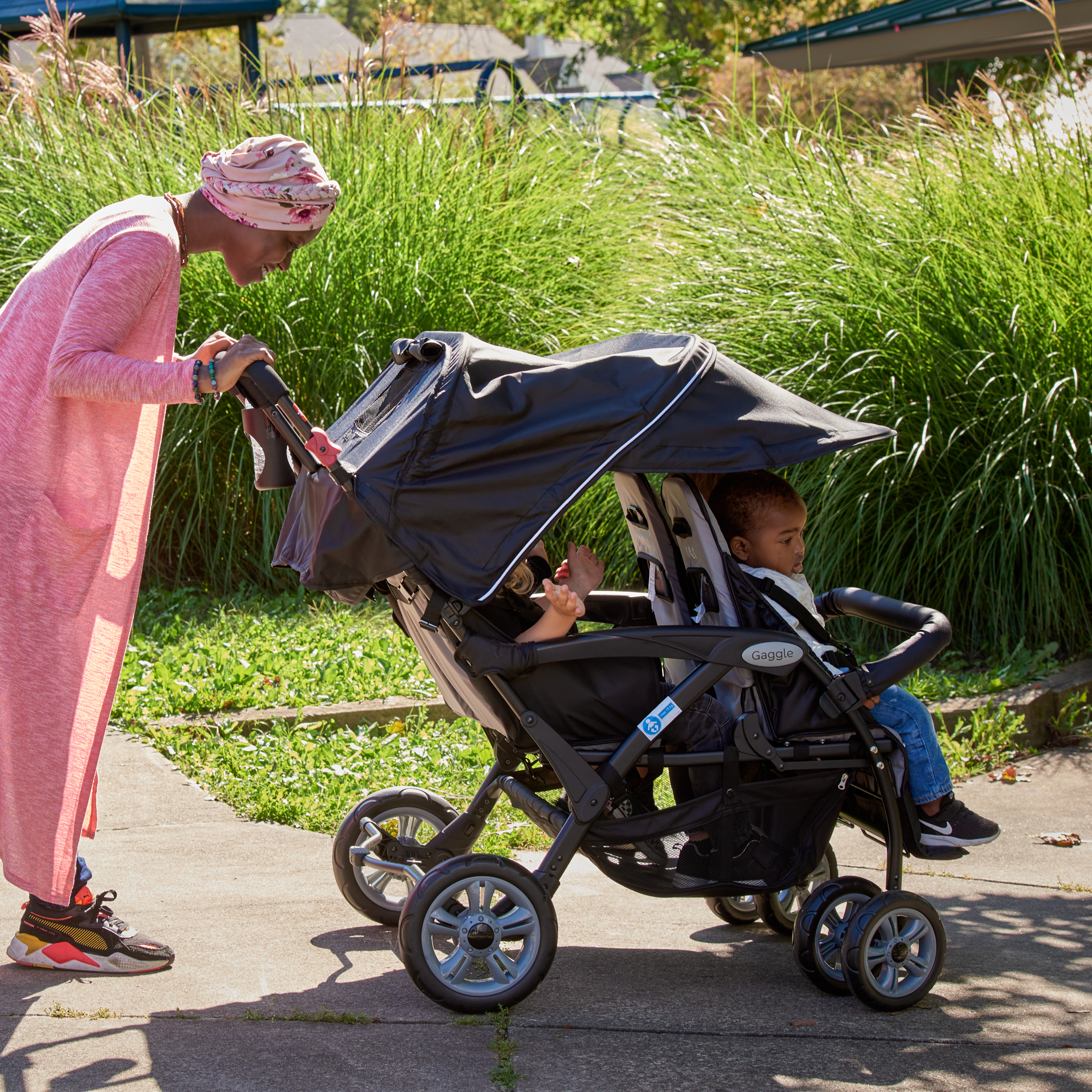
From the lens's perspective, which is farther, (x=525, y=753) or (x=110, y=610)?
(x=525, y=753)

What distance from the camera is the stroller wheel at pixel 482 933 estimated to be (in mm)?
3111

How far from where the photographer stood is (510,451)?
318 cm

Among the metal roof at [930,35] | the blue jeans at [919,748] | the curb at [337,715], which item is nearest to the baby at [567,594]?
the blue jeans at [919,748]

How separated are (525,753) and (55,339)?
5.27 feet

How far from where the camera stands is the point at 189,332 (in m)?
7.50

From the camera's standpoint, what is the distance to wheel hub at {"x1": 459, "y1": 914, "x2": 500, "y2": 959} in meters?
3.14

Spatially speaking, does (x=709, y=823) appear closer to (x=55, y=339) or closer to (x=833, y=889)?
(x=833, y=889)

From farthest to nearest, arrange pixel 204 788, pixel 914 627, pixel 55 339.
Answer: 1. pixel 204 788
2. pixel 914 627
3. pixel 55 339

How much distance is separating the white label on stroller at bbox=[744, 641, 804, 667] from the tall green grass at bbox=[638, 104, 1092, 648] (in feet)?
9.93

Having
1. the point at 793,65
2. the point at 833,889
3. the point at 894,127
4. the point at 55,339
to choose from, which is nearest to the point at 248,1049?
the point at 833,889

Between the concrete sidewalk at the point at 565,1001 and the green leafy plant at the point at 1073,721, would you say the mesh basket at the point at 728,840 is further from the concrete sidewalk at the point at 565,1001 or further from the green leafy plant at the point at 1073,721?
the green leafy plant at the point at 1073,721

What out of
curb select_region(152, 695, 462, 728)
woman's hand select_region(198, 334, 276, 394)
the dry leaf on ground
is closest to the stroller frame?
woman's hand select_region(198, 334, 276, 394)

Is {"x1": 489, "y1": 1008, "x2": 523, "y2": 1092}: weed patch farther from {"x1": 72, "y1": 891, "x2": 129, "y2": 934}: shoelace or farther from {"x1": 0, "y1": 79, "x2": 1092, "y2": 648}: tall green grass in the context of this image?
{"x1": 0, "y1": 79, "x2": 1092, "y2": 648}: tall green grass

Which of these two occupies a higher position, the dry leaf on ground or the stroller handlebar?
the stroller handlebar
